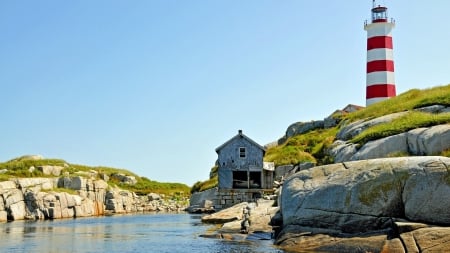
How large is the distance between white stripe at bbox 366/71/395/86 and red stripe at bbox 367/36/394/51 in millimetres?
2670

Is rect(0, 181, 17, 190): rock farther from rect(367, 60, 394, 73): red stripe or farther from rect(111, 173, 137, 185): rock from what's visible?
rect(367, 60, 394, 73): red stripe

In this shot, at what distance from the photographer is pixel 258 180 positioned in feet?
178

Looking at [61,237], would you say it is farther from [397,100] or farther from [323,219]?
[397,100]

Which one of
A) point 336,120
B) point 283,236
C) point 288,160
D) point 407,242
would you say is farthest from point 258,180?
point 407,242

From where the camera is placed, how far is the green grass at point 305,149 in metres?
53.6

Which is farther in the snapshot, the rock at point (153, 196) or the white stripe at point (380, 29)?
the rock at point (153, 196)

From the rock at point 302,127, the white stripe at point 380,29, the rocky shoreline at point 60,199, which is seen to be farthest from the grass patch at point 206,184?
the white stripe at point 380,29

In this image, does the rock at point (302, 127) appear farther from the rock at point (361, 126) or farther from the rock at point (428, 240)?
the rock at point (428, 240)

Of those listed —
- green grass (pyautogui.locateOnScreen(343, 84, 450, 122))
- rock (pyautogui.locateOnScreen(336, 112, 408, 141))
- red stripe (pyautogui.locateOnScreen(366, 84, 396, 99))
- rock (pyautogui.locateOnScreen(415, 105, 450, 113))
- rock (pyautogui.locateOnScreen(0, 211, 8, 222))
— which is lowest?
rock (pyautogui.locateOnScreen(0, 211, 8, 222))

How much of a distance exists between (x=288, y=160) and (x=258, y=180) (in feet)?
12.3

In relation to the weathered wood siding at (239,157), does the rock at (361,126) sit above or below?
above

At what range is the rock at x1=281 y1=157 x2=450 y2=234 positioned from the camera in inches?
735

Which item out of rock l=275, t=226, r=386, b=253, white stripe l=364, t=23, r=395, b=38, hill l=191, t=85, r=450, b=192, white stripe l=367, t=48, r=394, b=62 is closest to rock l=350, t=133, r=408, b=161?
hill l=191, t=85, r=450, b=192

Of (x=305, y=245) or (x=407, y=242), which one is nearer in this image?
(x=407, y=242)
